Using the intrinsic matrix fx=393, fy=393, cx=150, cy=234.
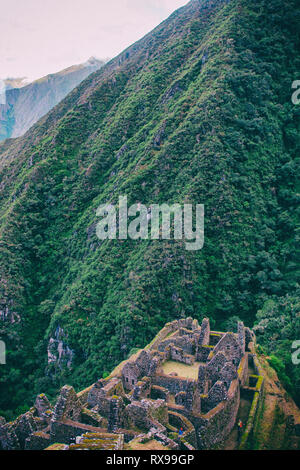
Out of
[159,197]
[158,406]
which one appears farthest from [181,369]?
[159,197]

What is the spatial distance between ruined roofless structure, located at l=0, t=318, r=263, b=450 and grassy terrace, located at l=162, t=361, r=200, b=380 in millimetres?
60

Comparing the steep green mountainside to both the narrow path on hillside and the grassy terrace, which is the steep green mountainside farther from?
the narrow path on hillside

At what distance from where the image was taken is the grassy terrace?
23.7 metres

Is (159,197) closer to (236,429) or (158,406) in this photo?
(236,429)

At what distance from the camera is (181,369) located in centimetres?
2469

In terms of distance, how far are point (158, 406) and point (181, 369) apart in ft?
25.6

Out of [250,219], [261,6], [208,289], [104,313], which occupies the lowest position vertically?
[104,313]

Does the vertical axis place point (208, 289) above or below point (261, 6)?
below

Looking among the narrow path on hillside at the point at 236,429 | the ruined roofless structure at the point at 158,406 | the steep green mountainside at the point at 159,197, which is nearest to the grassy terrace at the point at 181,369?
the ruined roofless structure at the point at 158,406

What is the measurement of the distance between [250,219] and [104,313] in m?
28.4

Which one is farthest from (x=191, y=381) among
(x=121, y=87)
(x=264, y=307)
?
(x=121, y=87)

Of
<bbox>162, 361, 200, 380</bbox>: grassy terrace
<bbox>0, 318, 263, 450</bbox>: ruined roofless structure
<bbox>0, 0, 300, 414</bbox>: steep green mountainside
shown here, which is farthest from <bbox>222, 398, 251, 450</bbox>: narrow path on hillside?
<bbox>0, 0, 300, 414</bbox>: steep green mountainside

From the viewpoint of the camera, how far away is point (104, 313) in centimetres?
6322
